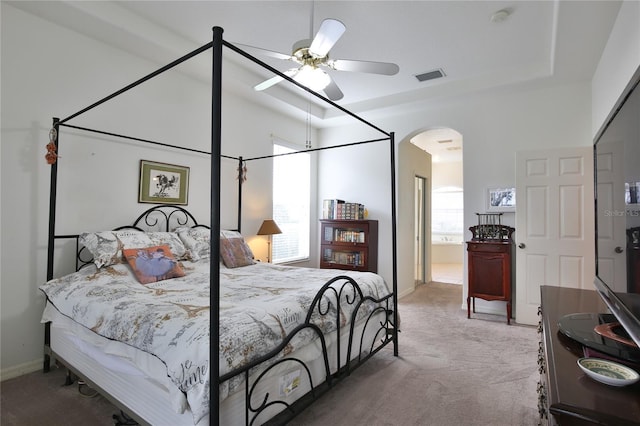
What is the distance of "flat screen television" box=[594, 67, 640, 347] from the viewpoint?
121cm

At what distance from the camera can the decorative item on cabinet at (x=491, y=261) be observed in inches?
153

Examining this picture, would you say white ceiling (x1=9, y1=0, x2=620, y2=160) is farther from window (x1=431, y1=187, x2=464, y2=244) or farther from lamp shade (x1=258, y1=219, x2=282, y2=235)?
window (x1=431, y1=187, x2=464, y2=244)

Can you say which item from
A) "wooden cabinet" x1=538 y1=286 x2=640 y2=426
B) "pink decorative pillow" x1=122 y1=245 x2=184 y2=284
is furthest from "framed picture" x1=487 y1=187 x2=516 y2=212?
"pink decorative pillow" x1=122 y1=245 x2=184 y2=284

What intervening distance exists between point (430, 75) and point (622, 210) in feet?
10.2

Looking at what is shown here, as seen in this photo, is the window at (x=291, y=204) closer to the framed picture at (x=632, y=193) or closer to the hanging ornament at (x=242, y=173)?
the hanging ornament at (x=242, y=173)

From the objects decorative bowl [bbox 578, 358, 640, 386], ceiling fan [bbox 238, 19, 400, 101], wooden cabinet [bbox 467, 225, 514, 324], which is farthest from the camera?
wooden cabinet [bbox 467, 225, 514, 324]

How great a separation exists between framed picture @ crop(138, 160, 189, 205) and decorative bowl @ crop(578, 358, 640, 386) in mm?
3493

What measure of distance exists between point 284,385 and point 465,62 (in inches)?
145

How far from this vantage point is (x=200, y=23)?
299 centimetres

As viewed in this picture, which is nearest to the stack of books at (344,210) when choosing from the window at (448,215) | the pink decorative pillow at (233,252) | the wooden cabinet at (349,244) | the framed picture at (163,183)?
the wooden cabinet at (349,244)

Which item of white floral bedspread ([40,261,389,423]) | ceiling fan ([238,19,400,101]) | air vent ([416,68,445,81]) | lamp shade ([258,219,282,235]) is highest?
air vent ([416,68,445,81])

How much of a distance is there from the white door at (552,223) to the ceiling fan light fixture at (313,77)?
2.65 metres

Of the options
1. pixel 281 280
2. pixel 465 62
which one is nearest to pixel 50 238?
pixel 281 280

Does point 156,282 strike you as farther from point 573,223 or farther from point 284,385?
point 573,223
